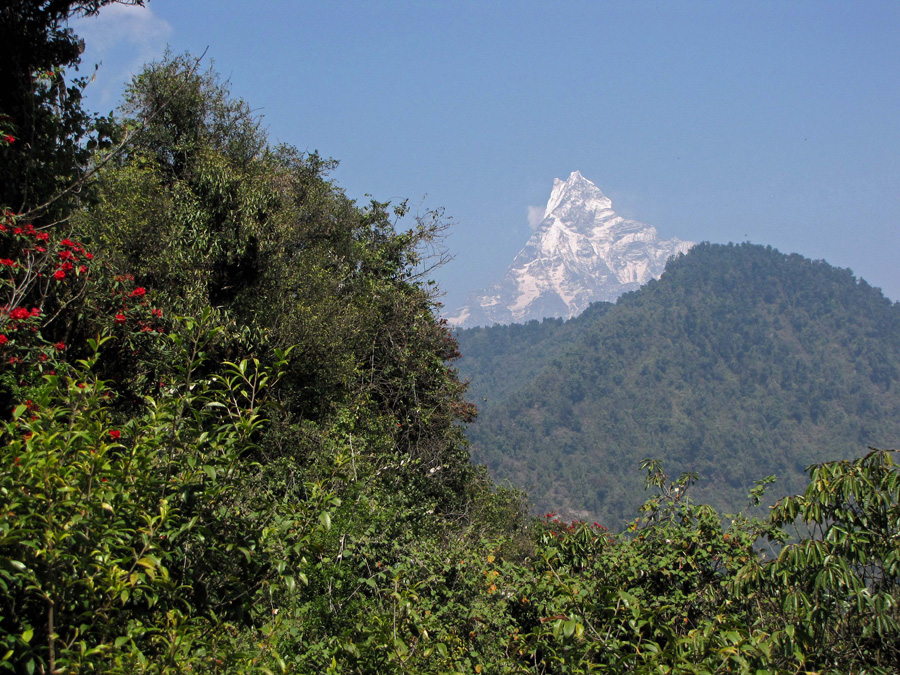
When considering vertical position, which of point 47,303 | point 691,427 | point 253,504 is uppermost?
point 691,427

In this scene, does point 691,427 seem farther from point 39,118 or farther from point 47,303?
point 39,118

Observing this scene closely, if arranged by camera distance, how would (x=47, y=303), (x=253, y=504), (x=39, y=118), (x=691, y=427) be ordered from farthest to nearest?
(x=691, y=427) < (x=47, y=303) < (x=39, y=118) < (x=253, y=504)

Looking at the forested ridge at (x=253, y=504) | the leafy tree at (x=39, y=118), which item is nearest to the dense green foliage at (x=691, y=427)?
the forested ridge at (x=253, y=504)

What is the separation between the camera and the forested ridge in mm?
2314

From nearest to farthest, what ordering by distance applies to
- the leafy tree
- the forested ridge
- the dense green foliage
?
the forested ridge, the leafy tree, the dense green foliage

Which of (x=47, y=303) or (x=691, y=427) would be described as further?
(x=691, y=427)

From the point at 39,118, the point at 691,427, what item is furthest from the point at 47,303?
the point at 691,427

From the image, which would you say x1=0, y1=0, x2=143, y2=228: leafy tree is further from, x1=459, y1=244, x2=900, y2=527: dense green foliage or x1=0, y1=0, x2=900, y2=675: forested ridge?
x1=459, y1=244, x2=900, y2=527: dense green foliage

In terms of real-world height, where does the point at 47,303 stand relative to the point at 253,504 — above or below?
above

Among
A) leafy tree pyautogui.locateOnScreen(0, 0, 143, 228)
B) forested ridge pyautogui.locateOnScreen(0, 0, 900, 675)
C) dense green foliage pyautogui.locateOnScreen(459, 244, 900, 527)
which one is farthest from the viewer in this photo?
dense green foliage pyautogui.locateOnScreen(459, 244, 900, 527)

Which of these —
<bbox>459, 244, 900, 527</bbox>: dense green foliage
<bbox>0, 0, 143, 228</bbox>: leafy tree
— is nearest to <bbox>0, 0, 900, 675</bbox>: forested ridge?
<bbox>0, 0, 143, 228</bbox>: leafy tree

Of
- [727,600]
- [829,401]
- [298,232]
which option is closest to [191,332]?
[727,600]

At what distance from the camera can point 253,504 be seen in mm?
3092

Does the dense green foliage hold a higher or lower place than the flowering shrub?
higher
